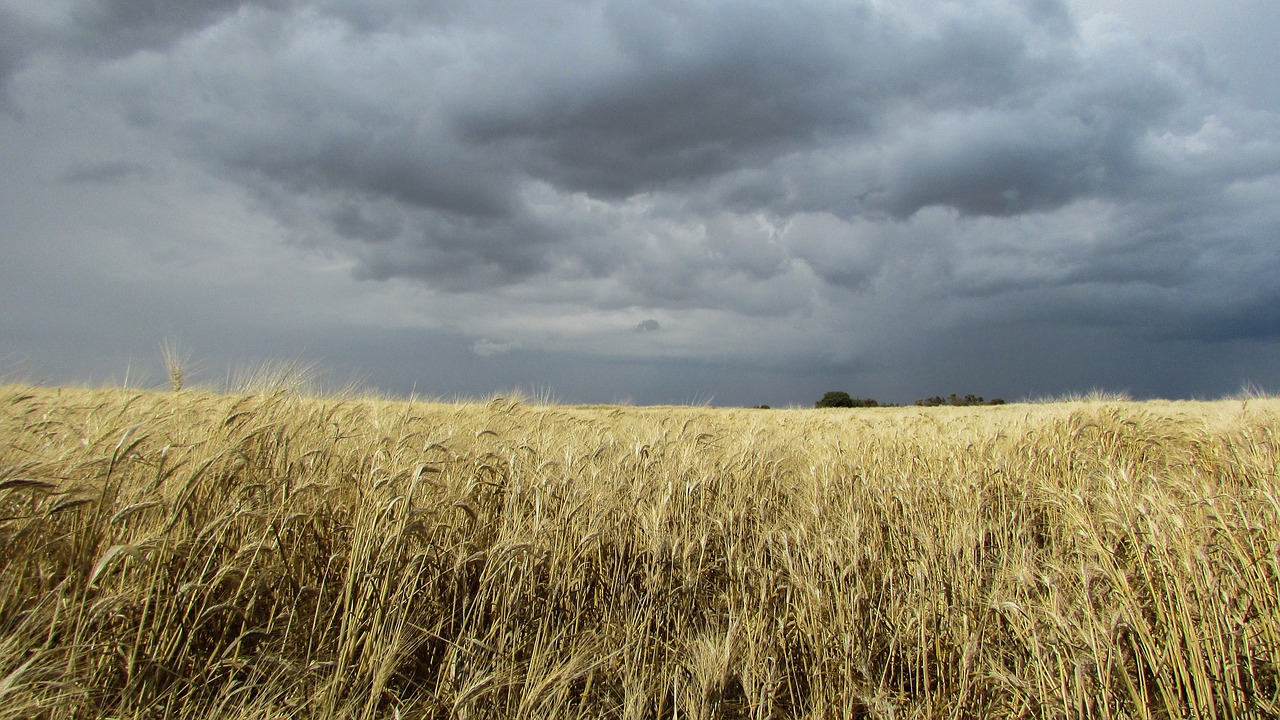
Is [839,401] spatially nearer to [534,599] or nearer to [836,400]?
[836,400]

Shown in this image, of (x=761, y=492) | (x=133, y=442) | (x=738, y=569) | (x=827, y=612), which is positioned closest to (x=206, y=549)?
(x=133, y=442)

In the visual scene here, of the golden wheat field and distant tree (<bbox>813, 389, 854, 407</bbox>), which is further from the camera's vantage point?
distant tree (<bbox>813, 389, 854, 407</bbox>)

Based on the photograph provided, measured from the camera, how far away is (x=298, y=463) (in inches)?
140

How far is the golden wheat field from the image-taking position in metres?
2.29

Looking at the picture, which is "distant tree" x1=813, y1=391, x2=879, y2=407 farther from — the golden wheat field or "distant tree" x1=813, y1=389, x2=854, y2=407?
the golden wheat field

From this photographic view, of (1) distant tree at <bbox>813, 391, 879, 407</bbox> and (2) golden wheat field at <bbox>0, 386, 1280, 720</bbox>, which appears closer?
(2) golden wheat field at <bbox>0, 386, 1280, 720</bbox>

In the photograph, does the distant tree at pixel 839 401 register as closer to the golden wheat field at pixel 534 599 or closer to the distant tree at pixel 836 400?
the distant tree at pixel 836 400

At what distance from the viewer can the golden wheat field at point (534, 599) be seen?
90.4 inches

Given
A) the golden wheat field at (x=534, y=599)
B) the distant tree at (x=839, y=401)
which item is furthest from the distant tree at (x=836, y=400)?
the golden wheat field at (x=534, y=599)

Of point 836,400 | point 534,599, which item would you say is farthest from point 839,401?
point 534,599

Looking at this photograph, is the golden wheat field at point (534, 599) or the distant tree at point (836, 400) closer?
the golden wheat field at point (534, 599)

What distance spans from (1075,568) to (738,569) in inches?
81.6

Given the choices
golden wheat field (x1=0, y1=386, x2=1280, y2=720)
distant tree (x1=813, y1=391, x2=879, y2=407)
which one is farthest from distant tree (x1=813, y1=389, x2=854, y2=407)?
golden wheat field (x1=0, y1=386, x2=1280, y2=720)

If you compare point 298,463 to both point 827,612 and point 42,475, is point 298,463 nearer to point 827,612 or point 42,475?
point 42,475
